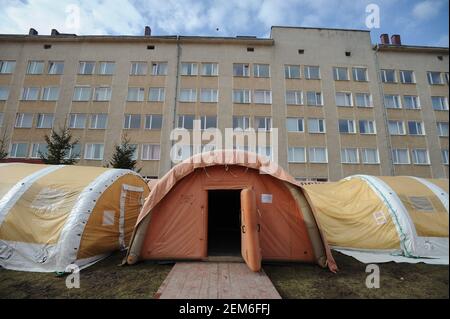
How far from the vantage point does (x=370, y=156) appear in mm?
22688

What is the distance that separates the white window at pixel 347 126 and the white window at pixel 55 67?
30.1m

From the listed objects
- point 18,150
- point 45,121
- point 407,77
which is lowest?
point 18,150

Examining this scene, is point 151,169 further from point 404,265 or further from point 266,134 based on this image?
point 404,265

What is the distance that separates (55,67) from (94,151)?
11.0m

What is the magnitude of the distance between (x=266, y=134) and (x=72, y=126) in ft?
63.9

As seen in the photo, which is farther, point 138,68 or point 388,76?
point 388,76

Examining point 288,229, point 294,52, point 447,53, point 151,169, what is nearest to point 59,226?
point 288,229

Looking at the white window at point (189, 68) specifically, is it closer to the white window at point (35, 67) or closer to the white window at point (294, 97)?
the white window at point (294, 97)

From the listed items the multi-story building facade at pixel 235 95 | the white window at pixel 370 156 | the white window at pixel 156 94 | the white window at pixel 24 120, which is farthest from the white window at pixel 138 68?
the white window at pixel 370 156

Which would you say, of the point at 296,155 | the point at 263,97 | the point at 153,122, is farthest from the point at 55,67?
the point at 296,155

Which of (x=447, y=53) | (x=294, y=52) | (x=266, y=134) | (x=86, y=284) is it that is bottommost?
(x=86, y=284)

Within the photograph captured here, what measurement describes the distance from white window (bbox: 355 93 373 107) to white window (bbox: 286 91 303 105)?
20.0 feet

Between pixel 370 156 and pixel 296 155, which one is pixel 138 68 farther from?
pixel 370 156

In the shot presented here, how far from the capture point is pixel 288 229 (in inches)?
267
